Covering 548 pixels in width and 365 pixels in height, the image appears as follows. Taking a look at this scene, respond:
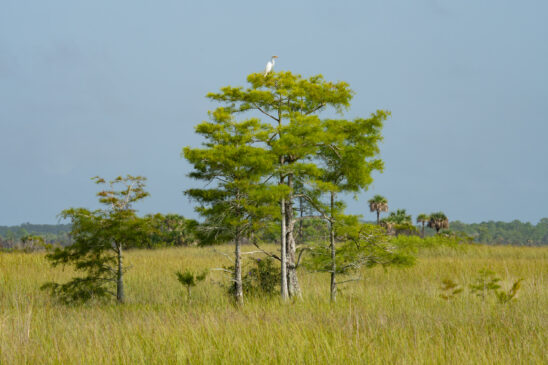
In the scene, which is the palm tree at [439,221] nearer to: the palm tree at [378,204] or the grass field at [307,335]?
the palm tree at [378,204]

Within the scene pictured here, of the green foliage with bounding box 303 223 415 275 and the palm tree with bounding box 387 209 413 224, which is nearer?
the green foliage with bounding box 303 223 415 275

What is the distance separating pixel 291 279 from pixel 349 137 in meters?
4.69

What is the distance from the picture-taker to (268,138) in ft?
44.1

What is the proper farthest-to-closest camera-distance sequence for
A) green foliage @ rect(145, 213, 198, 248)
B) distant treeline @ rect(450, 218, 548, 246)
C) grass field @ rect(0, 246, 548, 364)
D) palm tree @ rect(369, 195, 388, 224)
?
distant treeline @ rect(450, 218, 548, 246) < palm tree @ rect(369, 195, 388, 224) < green foliage @ rect(145, 213, 198, 248) < grass field @ rect(0, 246, 548, 364)

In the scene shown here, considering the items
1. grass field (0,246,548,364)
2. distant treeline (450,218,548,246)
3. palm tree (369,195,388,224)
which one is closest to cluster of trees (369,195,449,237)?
palm tree (369,195,388,224)

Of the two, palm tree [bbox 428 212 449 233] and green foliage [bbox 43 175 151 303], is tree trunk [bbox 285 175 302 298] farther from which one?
→ palm tree [bbox 428 212 449 233]

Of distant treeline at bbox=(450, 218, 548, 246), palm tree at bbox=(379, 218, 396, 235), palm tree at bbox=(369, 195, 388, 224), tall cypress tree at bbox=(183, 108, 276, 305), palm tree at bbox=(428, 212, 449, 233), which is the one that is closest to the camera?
tall cypress tree at bbox=(183, 108, 276, 305)

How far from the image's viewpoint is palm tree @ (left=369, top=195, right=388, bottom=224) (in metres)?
55.8

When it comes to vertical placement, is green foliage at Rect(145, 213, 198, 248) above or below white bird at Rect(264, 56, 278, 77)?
below

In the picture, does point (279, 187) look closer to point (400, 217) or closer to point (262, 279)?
point (262, 279)

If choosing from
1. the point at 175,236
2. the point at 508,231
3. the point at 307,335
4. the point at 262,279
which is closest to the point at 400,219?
the point at 175,236

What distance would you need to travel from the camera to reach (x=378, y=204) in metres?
56.8

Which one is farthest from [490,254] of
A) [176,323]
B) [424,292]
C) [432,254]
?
[176,323]

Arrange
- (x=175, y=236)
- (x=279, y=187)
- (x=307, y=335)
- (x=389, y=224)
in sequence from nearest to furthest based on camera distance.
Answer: (x=307, y=335) < (x=279, y=187) < (x=175, y=236) < (x=389, y=224)
